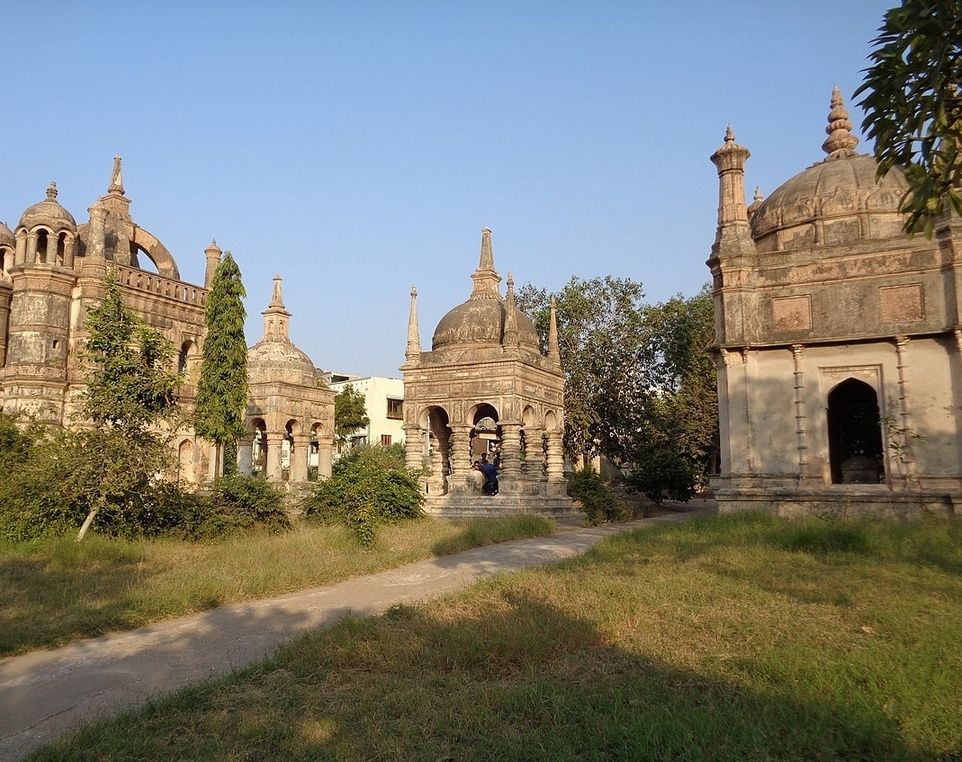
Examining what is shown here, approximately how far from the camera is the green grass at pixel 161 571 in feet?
25.2

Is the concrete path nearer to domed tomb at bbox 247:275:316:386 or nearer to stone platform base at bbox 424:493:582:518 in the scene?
stone platform base at bbox 424:493:582:518

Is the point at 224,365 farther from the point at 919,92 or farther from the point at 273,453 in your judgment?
the point at 919,92

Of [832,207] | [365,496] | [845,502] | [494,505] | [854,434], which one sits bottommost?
[494,505]

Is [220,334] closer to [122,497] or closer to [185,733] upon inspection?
[122,497]

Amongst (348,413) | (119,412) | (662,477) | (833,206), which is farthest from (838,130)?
(348,413)

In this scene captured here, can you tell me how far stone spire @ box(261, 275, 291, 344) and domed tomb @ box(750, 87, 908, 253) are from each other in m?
18.4

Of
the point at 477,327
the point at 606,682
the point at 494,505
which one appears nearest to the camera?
the point at 606,682

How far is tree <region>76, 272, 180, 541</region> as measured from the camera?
41.4ft

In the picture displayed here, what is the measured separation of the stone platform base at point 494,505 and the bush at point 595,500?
0.72 meters

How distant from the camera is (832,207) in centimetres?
1892

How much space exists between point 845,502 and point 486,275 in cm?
1456

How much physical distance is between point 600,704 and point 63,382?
66.4 feet

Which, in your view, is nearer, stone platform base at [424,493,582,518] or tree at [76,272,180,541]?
tree at [76,272,180,541]

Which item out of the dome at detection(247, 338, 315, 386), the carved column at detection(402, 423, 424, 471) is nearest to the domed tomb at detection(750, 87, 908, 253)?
the carved column at detection(402, 423, 424, 471)
